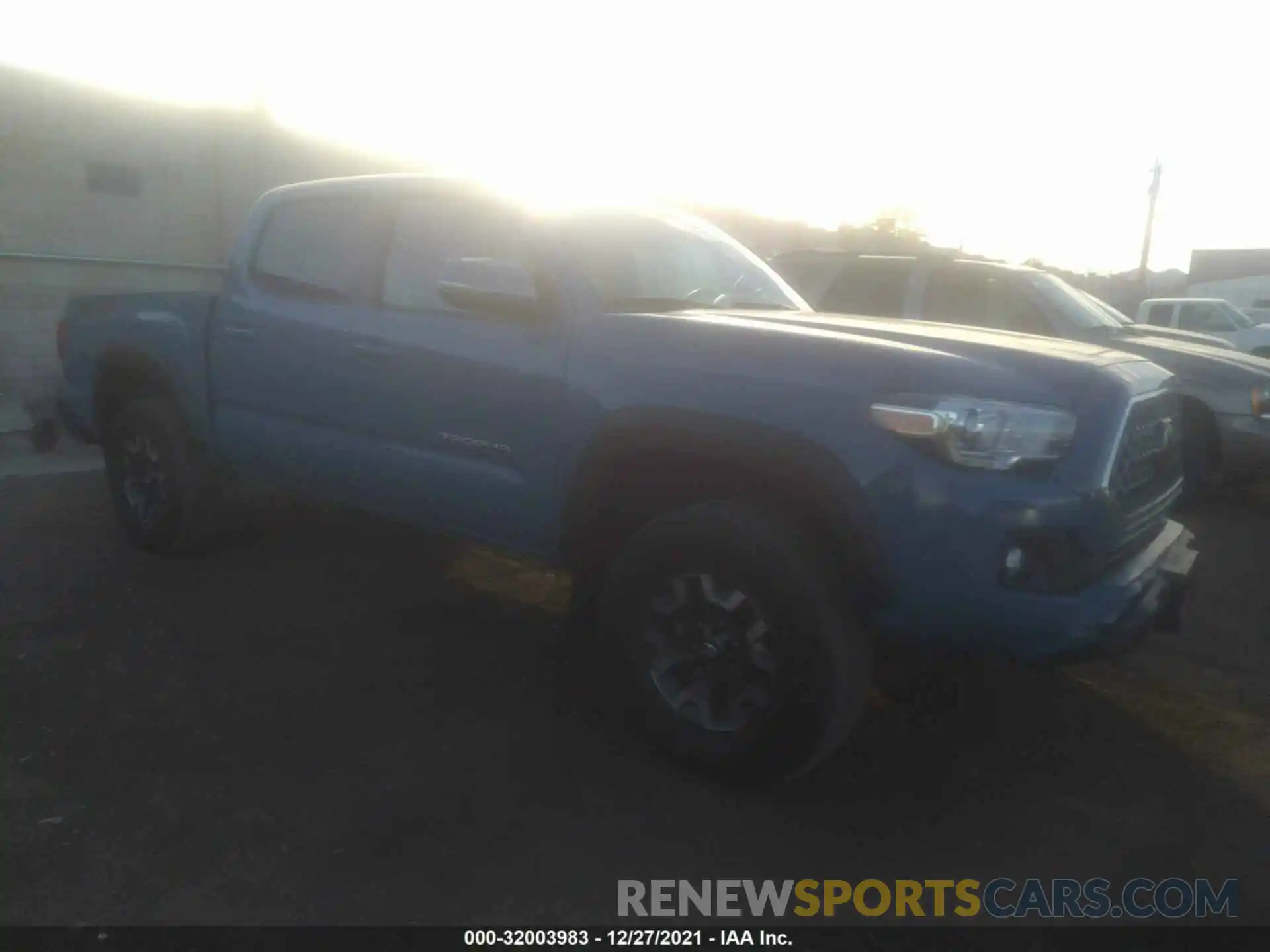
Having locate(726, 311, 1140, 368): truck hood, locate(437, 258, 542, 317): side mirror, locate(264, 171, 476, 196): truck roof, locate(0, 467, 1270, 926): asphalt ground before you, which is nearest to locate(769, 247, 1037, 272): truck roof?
locate(0, 467, 1270, 926): asphalt ground

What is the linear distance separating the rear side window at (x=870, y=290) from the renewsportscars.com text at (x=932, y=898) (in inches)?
224

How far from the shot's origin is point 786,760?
312 centimetres

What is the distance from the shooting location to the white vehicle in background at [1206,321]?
18.2m

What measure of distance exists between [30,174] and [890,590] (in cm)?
1187

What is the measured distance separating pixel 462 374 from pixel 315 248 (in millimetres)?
1326

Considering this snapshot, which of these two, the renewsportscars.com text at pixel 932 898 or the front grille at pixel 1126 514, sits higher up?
the front grille at pixel 1126 514

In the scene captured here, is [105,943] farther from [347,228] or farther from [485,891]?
[347,228]

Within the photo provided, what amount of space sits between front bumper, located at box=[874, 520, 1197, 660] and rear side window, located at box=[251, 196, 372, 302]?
2705mm

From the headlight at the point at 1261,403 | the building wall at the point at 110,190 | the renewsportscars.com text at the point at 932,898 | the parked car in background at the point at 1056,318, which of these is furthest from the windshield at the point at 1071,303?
the building wall at the point at 110,190

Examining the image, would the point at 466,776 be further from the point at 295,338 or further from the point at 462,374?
the point at 295,338

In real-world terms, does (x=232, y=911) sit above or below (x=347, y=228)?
below

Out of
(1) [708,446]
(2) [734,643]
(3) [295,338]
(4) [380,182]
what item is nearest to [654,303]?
(1) [708,446]

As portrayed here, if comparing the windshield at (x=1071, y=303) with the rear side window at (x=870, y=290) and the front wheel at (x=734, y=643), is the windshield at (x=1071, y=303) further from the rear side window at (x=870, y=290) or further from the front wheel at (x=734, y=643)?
the front wheel at (x=734, y=643)

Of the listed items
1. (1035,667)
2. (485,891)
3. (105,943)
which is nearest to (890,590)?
(1035,667)
